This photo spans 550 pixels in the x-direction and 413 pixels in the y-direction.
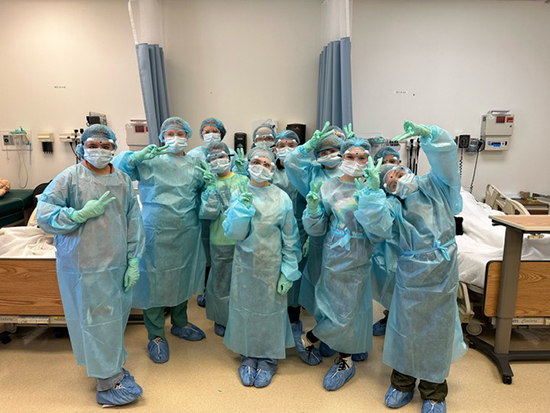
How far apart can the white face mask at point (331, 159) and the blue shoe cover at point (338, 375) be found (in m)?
1.17

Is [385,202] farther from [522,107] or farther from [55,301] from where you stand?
[522,107]

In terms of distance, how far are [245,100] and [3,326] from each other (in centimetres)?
304

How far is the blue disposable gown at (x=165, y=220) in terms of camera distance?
2.22 m

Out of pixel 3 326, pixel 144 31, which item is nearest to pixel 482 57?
pixel 144 31

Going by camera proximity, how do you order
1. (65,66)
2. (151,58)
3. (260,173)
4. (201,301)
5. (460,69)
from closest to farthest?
(260,173), (201,301), (151,58), (65,66), (460,69)

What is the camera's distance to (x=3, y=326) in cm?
267

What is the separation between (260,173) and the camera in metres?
1.98

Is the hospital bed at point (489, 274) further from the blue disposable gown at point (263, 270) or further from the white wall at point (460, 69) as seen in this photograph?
the blue disposable gown at point (263, 270)

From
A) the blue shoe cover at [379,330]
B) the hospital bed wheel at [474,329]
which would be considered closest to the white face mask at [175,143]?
the blue shoe cover at [379,330]

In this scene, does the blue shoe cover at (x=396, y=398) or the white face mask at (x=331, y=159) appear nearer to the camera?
the blue shoe cover at (x=396, y=398)

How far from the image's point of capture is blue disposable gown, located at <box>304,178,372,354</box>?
1933mm

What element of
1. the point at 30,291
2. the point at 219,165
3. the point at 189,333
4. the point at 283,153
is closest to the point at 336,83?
the point at 283,153

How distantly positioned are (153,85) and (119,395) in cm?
276

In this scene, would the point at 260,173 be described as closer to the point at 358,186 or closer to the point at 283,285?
the point at 358,186
